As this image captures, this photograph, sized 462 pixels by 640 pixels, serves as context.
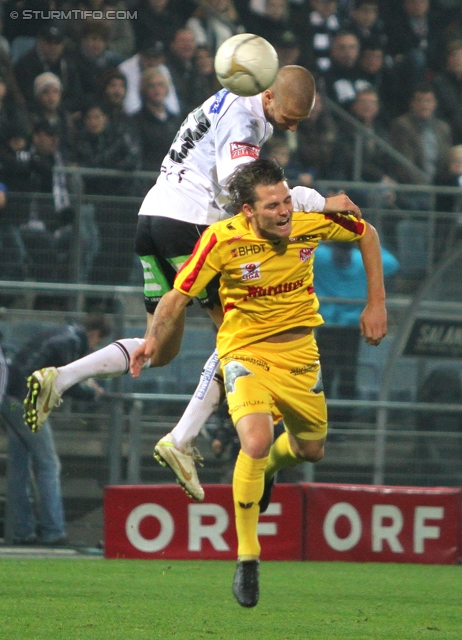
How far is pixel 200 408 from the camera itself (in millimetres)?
6199

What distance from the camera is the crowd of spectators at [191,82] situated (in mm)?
10961

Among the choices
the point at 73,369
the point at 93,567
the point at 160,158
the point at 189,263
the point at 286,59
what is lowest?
the point at 93,567

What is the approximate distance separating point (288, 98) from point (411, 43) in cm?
887

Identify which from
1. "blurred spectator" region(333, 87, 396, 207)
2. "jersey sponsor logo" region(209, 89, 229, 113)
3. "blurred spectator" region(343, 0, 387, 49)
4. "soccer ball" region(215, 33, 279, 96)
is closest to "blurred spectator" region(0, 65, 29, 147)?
"blurred spectator" region(333, 87, 396, 207)

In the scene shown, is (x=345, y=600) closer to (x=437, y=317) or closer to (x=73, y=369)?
(x=73, y=369)

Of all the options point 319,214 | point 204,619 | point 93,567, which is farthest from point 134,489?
point 319,214

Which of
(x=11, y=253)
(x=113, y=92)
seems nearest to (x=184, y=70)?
(x=113, y=92)

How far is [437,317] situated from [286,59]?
4316mm

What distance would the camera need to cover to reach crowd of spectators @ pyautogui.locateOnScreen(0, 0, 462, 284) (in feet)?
36.0

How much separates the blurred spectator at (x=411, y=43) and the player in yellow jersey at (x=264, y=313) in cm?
807

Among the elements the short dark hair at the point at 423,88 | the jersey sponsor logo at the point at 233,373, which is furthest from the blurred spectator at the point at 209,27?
the jersey sponsor logo at the point at 233,373

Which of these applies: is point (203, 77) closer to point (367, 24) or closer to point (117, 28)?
point (117, 28)

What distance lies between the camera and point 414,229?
10.3 meters

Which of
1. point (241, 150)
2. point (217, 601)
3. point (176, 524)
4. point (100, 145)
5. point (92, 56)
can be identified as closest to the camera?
point (241, 150)
